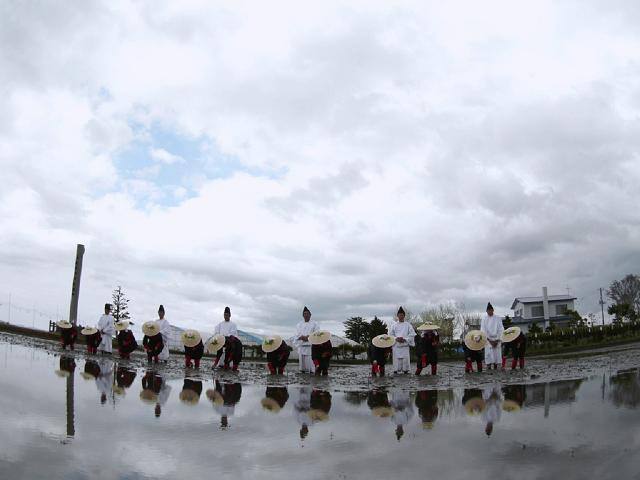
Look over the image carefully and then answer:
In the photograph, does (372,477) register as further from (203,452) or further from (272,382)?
(272,382)

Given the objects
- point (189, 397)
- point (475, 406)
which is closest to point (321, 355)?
point (189, 397)

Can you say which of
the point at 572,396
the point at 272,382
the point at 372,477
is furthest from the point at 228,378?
the point at 372,477

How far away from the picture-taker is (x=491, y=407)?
808 centimetres

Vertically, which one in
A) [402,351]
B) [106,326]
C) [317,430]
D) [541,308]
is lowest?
[317,430]

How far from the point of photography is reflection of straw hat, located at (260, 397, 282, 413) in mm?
8327

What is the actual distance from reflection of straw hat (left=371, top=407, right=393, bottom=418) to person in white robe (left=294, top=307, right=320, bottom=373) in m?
6.67

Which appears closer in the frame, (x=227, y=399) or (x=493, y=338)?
(x=227, y=399)

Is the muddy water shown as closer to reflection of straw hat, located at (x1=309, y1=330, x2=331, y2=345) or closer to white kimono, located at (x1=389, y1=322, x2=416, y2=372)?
reflection of straw hat, located at (x1=309, y1=330, x2=331, y2=345)

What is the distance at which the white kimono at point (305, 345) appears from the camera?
15127 millimetres

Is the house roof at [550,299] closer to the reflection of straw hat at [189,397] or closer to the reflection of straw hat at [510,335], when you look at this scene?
the reflection of straw hat at [510,335]

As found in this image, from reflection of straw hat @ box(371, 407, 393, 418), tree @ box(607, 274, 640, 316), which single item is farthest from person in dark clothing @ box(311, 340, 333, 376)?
tree @ box(607, 274, 640, 316)

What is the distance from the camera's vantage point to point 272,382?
12.3 m

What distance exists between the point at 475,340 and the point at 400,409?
24.9 ft

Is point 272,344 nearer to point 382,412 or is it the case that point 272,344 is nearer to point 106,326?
point 382,412
